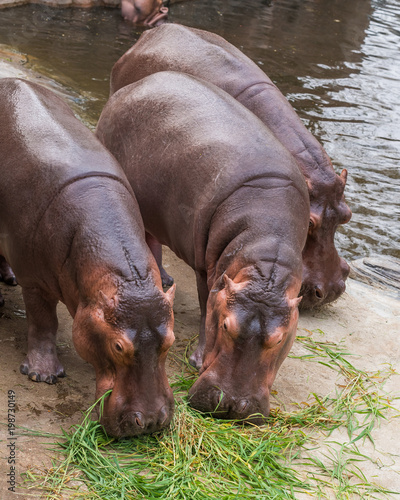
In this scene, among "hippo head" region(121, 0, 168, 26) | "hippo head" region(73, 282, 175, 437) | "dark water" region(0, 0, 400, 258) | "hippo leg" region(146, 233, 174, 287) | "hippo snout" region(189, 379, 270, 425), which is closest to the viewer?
"hippo head" region(73, 282, 175, 437)

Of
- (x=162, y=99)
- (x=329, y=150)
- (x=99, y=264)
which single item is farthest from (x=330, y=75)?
(x=99, y=264)

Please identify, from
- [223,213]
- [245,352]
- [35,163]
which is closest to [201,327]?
[223,213]

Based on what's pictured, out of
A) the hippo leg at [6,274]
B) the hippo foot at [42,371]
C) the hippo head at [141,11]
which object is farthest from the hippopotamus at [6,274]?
the hippo head at [141,11]

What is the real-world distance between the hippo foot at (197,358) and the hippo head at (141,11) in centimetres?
1043

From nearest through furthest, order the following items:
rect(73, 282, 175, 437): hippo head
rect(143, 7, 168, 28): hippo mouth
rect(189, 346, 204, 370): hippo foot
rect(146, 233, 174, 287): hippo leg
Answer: rect(73, 282, 175, 437): hippo head, rect(189, 346, 204, 370): hippo foot, rect(146, 233, 174, 287): hippo leg, rect(143, 7, 168, 28): hippo mouth

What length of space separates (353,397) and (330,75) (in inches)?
338

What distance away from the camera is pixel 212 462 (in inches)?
147

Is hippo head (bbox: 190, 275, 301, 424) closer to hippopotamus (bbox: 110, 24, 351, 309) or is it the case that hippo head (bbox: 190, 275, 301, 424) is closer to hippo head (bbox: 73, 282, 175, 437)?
hippo head (bbox: 73, 282, 175, 437)

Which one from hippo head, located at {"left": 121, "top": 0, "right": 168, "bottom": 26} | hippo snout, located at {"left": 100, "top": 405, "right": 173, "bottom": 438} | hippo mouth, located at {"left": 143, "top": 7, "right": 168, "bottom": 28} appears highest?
hippo snout, located at {"left": 100, "top": 405, "right": 173, "bottom": 438}

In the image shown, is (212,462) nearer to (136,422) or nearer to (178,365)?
(136,422)

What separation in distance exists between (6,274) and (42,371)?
1.29m

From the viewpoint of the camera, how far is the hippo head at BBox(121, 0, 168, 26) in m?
13.9

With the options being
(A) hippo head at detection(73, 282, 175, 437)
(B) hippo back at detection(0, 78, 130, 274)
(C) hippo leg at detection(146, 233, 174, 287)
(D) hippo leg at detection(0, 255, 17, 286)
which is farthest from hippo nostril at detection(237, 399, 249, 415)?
(D) hippo leg at detection(0, 255, 17, 286)

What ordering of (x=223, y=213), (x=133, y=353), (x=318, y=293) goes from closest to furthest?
1. (x=133, y=353)
2. (x=223, y=213)
3. (x=318, y=293)
